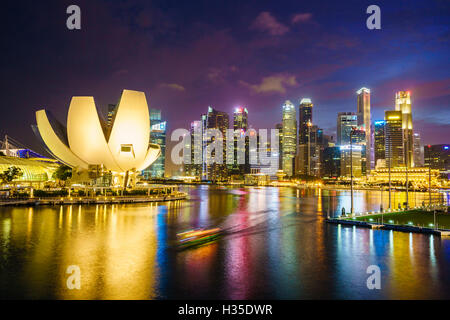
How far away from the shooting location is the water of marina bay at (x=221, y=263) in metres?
8.29

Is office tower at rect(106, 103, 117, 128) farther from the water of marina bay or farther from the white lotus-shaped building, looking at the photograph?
the water of marina bay

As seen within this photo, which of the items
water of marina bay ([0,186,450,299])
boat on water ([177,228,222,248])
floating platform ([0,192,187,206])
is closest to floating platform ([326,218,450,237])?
water of marina bay ([0,186,450,299])

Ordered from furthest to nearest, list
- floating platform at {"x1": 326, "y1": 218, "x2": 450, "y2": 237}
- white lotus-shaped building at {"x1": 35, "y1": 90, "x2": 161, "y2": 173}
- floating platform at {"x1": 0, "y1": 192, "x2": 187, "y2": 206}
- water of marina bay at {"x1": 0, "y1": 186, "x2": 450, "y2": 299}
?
white lotus-shaped building at {"x1": 35, "y1": 90, "x2": 161, "y2": 173}, floating platform at {"x1": 0, "y1": 192, "x2": 187, "y2": 206}, floating platform at {"x1": 326, "y1": 218, "x2": 450, "y2": 237}, water of marina bay at {"x1": 0, "y1": 186, "x2": 450, "y2": 299}

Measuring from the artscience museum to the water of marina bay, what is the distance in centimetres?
1816

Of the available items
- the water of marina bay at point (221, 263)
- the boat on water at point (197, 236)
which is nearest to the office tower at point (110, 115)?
the water of marina bay at point (221, 263)

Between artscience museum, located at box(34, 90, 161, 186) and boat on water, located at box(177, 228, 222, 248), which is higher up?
artscience museum, located at box(34, 90, 161, 186)

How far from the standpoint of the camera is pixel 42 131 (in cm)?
3628

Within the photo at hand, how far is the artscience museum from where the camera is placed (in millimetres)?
34562

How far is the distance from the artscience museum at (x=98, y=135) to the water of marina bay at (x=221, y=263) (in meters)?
18.2

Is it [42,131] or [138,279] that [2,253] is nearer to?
[138,279]

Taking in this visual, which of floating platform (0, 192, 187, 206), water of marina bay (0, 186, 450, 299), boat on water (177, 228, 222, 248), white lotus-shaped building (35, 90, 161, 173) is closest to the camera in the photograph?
water of marina bay (0, 186, 450, 299)

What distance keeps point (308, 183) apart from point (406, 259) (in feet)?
514

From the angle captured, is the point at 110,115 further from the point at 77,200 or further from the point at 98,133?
the point at 77,200
